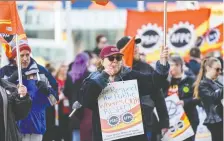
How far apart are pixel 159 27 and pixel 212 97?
387cm

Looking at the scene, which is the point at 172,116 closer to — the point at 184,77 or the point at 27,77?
the point at 184,77

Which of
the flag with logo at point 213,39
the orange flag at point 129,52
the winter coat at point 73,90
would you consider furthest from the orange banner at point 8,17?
the flag with logo at point 213,39

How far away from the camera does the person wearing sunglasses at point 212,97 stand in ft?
34.6

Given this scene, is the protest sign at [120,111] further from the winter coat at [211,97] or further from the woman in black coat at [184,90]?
the woman in black coat at [184,90]

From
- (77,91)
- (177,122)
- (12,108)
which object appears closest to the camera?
(12,108)

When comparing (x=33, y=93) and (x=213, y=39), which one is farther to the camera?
(x=213, y=39)

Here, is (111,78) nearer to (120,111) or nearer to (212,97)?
(120,111)

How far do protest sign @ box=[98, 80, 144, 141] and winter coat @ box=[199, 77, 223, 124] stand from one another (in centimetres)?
262

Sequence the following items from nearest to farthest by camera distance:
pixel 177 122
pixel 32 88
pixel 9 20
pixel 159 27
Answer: pixel 9 20
pixel 32 88
pixel 177 122
pixel 159 27

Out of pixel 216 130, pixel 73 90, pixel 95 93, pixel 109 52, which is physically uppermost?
pixel 109 52

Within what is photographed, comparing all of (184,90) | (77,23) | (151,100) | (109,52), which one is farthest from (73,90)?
(77,23)

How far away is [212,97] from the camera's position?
10.5 metres

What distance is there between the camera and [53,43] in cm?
2417

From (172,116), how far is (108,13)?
708 inches
